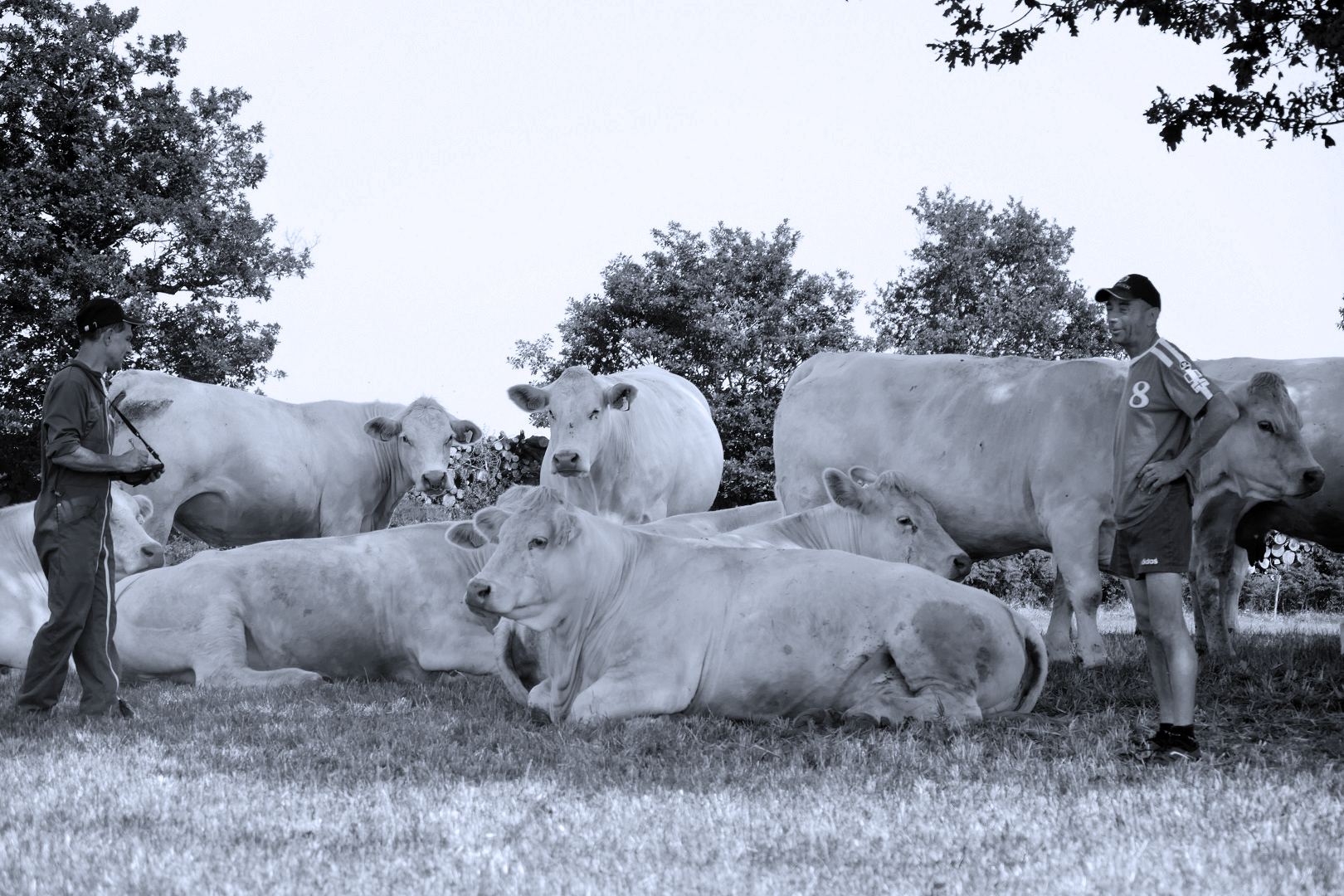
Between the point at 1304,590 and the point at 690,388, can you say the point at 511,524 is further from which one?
the point at 1304,590

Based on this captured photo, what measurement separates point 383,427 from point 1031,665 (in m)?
7.74

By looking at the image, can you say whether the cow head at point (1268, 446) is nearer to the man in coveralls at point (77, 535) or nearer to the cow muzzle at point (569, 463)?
the cow muzzle at point (569, 463)

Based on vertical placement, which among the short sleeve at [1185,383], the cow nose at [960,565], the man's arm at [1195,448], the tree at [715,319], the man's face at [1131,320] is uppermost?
the tree at [715,319]

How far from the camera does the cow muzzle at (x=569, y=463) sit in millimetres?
11414

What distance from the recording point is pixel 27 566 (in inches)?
376

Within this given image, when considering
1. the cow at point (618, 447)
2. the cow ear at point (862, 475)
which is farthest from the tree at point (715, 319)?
the cow ear at point (862, 475)

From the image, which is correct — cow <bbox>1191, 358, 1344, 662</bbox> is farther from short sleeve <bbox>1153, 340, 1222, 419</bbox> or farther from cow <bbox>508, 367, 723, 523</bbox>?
cow <bbox>508, 367, 723, 523</bbox>

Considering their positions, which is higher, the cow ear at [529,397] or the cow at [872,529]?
the cow ear at [529,397]

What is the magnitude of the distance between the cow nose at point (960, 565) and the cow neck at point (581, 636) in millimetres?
2508

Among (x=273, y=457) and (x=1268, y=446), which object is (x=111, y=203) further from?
(x=1268, y=446)

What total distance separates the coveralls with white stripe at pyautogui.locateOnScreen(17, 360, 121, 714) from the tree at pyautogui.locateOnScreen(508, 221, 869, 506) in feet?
104

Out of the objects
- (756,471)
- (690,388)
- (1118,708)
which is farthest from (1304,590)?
(1118,708)

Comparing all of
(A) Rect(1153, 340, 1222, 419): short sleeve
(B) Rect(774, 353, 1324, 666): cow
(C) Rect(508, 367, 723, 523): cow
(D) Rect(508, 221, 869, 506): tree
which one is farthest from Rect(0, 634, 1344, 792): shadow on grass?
(D) Rect(508, 221, 869, 506): tree

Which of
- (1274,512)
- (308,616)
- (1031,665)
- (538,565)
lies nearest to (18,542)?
(308,616)
